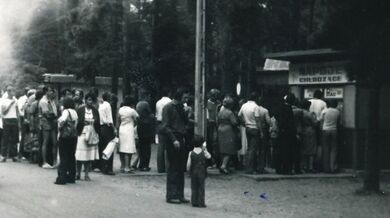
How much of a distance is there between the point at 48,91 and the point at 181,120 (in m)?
6.02

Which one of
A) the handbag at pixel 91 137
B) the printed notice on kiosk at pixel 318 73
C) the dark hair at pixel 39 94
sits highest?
the printed notice on kiosk at pixel 318 73

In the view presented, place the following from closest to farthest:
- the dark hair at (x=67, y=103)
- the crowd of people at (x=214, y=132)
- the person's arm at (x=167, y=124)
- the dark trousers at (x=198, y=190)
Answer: the dark trousers at (x=198, y=190) < the person's arm at (x=167, y=124) < the dark hair at (x=67, y=103) < the crowd of people at (x=214, y=132)

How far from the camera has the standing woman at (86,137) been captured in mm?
15516

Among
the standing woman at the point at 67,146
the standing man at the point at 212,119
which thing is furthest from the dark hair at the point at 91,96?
the standing man at the point at 212,119

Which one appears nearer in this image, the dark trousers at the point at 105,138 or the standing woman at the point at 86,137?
the standing woman at the point at 86,137

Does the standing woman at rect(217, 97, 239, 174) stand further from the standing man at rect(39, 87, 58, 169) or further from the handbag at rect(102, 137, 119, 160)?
the standing man at rect(39, 87, 58, 169)

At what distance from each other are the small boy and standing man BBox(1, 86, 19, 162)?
8741 mm

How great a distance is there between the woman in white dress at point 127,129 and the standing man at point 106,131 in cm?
28

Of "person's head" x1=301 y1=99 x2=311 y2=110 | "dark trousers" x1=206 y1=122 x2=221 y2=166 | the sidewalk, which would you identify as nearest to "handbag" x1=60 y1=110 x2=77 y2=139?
the sidewalk

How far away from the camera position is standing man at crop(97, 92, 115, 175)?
16812mm

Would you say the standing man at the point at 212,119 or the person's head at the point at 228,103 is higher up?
the person's head at the point at 228,103

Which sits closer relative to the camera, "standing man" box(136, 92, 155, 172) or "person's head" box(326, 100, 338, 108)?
"standing man" box(136, 92, 155, 172)

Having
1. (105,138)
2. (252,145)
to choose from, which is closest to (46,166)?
(105,138)

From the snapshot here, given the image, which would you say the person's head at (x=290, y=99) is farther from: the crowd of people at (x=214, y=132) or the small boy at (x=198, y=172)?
the small boy at (x=198, y=172)
